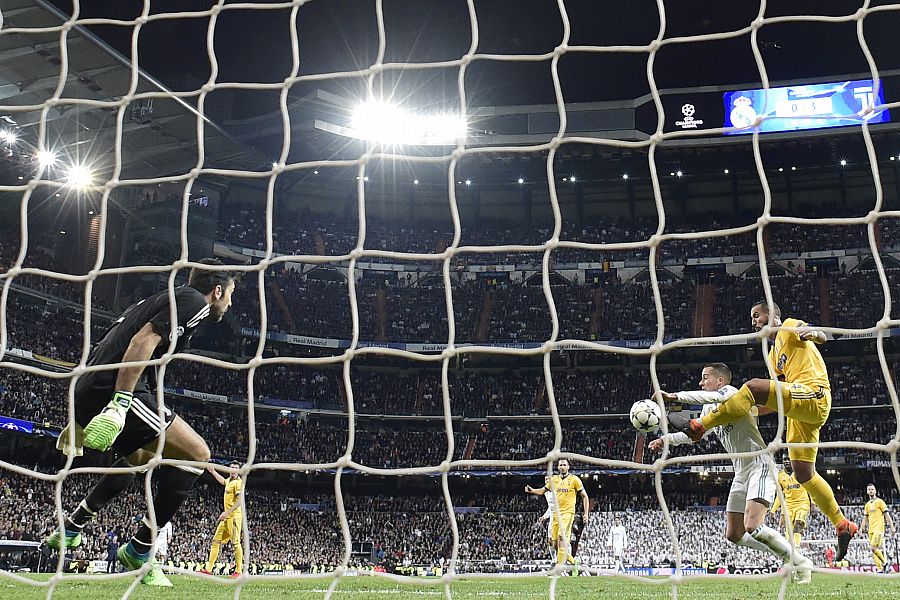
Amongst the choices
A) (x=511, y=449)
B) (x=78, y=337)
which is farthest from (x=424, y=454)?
(x=78, y=337)

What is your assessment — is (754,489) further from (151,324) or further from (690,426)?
(151,324)

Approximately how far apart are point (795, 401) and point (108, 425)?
4.40 m

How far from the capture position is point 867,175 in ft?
100

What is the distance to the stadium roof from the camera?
58.3 feet

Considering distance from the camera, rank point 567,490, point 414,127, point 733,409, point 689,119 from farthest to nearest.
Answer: point 414,127 → point 689,119 → point 567,490 → point 733,409

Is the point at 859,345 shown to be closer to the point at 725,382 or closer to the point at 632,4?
the point at 632,4

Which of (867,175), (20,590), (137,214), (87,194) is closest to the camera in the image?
(20,590)

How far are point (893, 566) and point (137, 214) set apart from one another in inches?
984

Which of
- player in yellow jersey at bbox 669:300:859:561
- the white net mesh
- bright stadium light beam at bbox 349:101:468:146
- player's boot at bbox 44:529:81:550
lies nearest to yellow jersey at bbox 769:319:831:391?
player in yellow jersey at bbox 669:300:859:561

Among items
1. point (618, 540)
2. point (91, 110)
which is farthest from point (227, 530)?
point (618, 540)

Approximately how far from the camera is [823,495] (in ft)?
19.8

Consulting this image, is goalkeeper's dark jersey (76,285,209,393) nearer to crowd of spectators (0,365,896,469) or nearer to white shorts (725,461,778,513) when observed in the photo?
white shorts (725,461,778,513)

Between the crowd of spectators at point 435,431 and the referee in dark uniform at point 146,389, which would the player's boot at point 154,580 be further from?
the crowd of spectators at point 435,431

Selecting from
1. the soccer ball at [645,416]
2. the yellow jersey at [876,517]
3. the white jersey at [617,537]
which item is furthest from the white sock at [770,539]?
the white jersey at [617,537]
